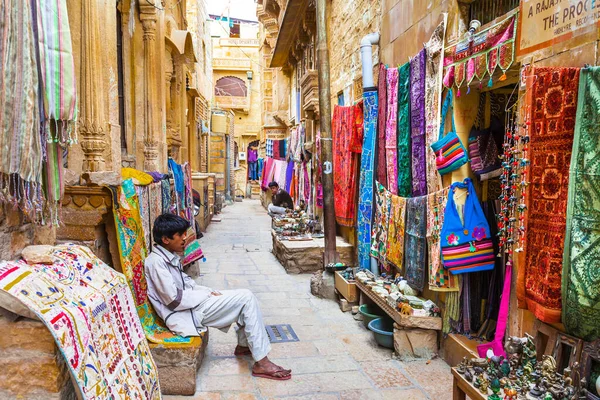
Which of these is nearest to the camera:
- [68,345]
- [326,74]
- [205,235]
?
[68,345]

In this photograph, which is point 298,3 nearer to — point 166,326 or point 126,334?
point 166,326

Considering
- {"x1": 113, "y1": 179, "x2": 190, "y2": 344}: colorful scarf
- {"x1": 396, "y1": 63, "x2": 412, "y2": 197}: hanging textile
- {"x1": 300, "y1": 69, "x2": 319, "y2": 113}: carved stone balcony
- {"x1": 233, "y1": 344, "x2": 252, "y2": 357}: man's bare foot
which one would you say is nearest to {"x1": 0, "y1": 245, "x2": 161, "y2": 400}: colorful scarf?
{"x1": 113, "y1": 179, "x2": 190, "y2": 344}: colorful scarf

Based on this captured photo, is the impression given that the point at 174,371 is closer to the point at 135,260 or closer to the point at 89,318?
the point at 135,260

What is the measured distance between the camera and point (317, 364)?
4410mm

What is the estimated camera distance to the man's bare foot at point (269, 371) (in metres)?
4.04

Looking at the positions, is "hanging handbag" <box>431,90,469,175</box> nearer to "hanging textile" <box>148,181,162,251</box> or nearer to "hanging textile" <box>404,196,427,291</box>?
"hanging textile" <box>404,196,427,291</box>

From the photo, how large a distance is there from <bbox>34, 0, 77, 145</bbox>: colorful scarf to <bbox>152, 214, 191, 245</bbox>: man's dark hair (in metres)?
1.49

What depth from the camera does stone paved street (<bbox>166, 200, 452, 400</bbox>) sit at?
151 inches

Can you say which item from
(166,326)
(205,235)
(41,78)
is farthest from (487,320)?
(205,235)

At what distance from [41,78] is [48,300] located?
3.64 ft

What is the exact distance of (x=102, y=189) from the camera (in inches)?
155

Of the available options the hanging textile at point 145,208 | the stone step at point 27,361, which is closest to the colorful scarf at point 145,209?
the hanging textile at point 145,208

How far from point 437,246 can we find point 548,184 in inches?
64.2

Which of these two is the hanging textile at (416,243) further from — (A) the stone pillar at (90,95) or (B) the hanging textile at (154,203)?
(A) the stone pillar at (90,95)
